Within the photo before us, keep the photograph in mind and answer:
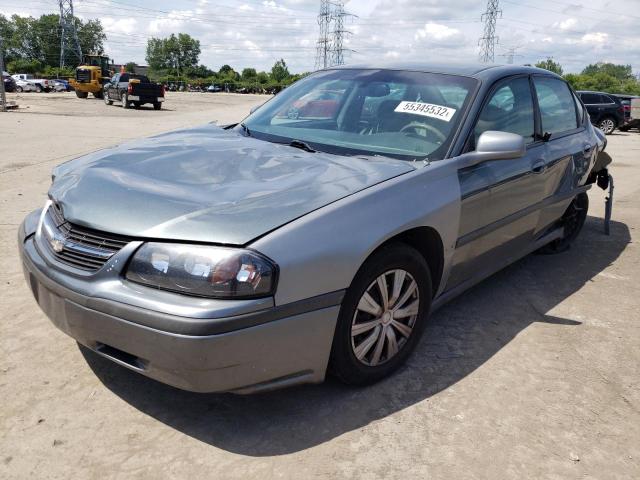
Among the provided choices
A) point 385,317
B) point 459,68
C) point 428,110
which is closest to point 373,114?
point 428,110

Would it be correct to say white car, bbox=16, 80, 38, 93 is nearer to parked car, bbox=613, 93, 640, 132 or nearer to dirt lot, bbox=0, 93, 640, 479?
parked car, bbox=613, 93, 640, 132

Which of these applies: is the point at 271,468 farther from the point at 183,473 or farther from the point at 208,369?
the point at 208,369

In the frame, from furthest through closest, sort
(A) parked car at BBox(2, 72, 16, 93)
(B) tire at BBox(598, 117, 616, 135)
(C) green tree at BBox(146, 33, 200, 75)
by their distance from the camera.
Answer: (C) green tree at BBox(146, 33, 200, 75), (A) parked car at BBox(2, 72, 16, 93), (B) tire at BBox(598, 117, 616, 135)

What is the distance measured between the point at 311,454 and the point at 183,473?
500 millimetres

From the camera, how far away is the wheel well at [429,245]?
2.82 meters

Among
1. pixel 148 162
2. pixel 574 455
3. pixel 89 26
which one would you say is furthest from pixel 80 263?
pixel 89 26

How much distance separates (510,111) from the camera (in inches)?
147

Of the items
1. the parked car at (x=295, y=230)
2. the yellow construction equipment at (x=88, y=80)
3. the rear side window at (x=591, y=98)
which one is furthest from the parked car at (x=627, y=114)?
Result: the yellow construction equipment at (x=88, y=80)

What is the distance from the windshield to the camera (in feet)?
10.5

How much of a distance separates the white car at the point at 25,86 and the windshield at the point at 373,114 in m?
52.3

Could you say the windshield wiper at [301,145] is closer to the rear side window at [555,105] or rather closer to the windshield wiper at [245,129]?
the windshield wiper at [245,129]

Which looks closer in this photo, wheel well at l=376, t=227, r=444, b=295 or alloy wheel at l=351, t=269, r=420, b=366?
alloy wheel at l=351, t=269, r=420, b=366

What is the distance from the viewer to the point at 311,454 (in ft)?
7.47

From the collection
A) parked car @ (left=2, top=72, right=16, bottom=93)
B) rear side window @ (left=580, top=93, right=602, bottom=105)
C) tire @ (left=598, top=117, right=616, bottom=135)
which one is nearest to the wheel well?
rear side window @ (left=580, top=93, right=602, bottom=105)
